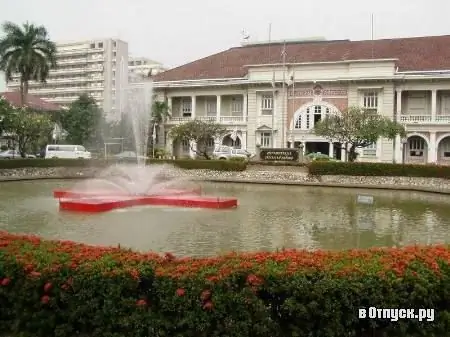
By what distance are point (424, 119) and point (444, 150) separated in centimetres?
329

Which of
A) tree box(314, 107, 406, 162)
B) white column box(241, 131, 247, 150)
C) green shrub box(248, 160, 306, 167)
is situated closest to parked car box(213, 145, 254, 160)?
white column box(241, 131, 247, 150)

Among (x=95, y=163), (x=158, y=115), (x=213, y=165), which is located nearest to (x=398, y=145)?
(x=213, y=165)

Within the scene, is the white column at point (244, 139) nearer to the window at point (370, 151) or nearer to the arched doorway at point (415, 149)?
the window at point (370, 151)

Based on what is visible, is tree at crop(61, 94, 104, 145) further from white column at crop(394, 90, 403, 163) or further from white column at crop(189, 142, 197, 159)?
white column at crop(394, 90, 403, 163)

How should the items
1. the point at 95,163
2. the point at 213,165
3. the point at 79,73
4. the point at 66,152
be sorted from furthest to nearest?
the point at 79,73
the point at 66,152
the point at 95,163
the point at 213,165

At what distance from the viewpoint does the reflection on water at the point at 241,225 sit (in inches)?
472

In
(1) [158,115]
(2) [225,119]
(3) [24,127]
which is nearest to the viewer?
(3) [24,127]

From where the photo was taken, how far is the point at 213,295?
5254 mm

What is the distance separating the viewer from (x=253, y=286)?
527 centimetres

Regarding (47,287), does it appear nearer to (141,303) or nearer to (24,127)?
(141,303)

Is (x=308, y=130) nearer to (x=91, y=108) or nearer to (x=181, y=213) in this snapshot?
(x=91, y=108)

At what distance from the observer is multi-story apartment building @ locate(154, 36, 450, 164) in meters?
45.4

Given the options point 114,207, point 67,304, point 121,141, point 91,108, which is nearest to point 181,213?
point 114,207

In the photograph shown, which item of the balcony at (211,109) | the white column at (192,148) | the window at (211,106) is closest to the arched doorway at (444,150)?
the balcony at (211,109)
